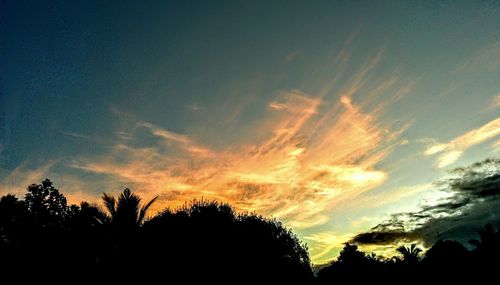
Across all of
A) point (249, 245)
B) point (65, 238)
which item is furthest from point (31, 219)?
point (249, 245)

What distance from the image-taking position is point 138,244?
84.8 feet

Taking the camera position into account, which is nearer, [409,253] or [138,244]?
[138,244]

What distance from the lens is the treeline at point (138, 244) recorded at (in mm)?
25141

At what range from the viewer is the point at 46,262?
84.4ft

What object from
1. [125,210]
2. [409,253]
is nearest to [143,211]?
[125,210]

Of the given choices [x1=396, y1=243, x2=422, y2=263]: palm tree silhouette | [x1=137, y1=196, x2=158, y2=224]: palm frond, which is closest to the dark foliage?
[x1=137, y1=196, x2=158, y2=224]: palm frond

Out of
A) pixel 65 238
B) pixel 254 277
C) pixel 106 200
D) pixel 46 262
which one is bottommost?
pixel 254 277

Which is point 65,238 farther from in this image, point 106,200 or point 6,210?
point 6,210

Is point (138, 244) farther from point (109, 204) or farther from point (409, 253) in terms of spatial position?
point (409, 253)

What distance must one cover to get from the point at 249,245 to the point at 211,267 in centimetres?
474

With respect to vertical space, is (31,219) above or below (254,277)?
above

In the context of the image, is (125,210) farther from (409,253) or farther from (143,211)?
(409,253)

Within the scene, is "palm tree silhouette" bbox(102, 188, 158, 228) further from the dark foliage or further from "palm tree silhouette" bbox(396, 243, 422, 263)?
"palm tree silhouette" bbox(396, 243, 422, 263)

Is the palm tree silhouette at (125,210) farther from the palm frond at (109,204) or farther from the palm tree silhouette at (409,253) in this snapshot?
the palm tree silhouette at (409,253)
